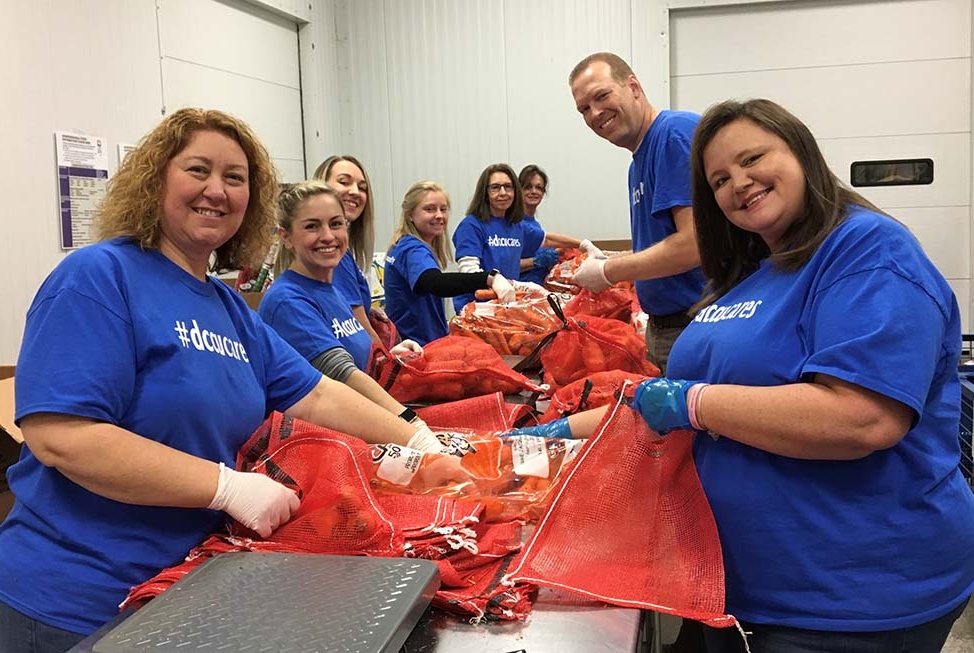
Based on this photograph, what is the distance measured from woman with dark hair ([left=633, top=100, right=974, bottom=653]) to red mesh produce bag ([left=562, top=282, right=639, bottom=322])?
1763 mm

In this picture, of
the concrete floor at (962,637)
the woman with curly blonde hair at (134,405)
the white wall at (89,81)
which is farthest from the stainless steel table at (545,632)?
the white wall at (89,81)

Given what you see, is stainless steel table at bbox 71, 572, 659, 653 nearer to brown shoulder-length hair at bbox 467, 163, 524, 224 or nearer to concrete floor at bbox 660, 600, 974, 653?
concrete floor at bbox 660, 600, 974, 653

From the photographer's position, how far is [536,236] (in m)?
5.15

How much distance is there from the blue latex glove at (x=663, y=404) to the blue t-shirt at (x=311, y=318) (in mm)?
1198

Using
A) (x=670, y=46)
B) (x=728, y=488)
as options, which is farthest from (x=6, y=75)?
(x=670, y=46)

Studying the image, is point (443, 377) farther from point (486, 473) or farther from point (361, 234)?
point (361, 234)

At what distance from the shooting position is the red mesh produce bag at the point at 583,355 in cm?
255

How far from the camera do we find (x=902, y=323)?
3.73 feet

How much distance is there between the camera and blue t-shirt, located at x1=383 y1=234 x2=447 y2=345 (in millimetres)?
3668

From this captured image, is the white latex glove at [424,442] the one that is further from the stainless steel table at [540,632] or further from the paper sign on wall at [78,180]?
the paper sign on wall at [78,180]

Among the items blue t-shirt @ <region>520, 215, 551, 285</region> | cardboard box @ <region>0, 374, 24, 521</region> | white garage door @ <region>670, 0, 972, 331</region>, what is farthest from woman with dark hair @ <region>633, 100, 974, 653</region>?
white garage door @ <region>670, 0, 972, 331</region>

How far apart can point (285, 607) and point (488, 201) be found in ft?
13.1

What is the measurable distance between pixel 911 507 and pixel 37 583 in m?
1.35

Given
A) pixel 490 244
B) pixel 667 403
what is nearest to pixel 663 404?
pixel 667 403
